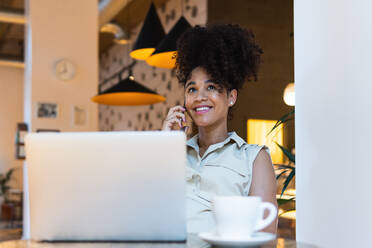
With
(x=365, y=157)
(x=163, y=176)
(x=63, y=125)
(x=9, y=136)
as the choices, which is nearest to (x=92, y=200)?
(x=163, y=176)

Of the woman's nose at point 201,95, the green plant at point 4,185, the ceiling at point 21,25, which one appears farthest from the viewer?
the green plant at point 4,185

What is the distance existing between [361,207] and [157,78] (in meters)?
6.54

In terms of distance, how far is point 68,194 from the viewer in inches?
38.7

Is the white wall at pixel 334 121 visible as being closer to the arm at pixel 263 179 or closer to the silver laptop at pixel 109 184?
the arm at pixel 263 179

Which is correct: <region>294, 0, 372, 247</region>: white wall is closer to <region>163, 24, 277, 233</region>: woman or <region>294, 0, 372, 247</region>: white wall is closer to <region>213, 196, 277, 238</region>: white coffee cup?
<region>163, 24, 277, 233</region>: woman

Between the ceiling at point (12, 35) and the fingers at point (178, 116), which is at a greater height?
the ceiling at point (12, 35)

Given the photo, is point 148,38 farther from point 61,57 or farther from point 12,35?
point 12,35

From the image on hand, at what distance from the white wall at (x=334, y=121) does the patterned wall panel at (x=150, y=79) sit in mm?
4081

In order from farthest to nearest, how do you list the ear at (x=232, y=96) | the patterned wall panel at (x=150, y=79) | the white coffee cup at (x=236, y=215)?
1. the patterned wall panel at (x=150, y=79)
2. the ear at (x=232, y=96)
3. the white coffee cup at (x=236, y=215)

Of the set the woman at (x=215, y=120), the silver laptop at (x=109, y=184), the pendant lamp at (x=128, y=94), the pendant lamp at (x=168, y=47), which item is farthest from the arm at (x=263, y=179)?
the pendant lamp at (x=128, y=94)

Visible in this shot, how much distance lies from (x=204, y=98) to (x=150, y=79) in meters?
6.59

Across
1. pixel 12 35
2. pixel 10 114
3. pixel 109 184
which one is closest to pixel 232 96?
pixel 109 184

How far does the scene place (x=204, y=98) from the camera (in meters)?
1.68

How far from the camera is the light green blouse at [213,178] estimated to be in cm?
153
